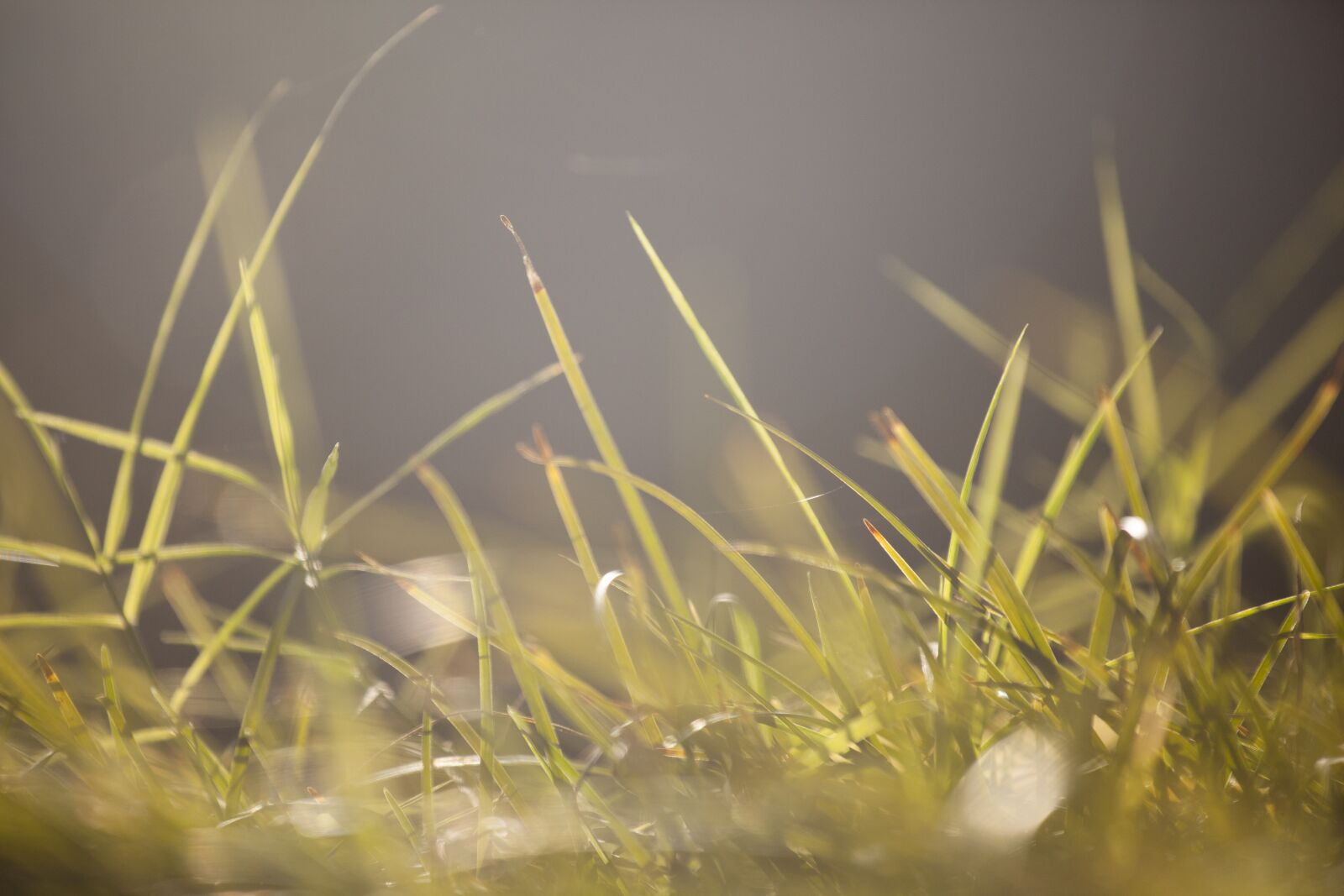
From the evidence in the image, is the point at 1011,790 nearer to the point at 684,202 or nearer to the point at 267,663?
the point at 267,663

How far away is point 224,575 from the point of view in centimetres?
81

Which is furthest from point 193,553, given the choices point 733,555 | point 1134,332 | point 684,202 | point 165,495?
point 684,202

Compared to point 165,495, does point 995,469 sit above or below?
above

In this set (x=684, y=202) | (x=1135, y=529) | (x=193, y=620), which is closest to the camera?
(x=1135, y=529)

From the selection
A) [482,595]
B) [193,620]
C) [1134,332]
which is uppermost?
[1134,332]

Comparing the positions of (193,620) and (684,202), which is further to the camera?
(684,202)

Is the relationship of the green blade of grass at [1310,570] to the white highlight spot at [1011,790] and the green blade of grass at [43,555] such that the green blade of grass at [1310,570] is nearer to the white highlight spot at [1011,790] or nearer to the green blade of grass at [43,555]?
the white highlight spot at [1011,790]

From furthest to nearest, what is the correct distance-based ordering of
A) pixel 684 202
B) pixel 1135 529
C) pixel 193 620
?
pixel 684 202 < pixel 193 620 < pixel 1135 529

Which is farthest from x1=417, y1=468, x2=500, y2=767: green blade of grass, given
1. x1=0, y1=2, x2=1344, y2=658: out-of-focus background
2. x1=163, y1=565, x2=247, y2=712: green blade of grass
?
x1=0, y1=2, x2=1344, y2=658: out-of-focus background

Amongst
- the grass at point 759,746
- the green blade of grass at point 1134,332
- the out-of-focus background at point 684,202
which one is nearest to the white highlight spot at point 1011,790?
the grass at point 759,746

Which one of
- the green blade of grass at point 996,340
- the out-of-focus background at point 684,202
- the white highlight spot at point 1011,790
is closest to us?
the white highlight spot at point 1011,790

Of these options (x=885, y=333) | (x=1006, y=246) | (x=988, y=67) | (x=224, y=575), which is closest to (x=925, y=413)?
(x=885, y=333)

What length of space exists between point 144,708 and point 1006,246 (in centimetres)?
96

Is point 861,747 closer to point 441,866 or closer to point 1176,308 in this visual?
point 441,866
